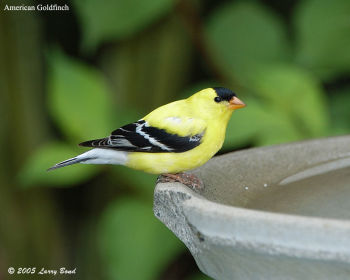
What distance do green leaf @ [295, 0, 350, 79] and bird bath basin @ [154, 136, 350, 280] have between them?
1133 mm

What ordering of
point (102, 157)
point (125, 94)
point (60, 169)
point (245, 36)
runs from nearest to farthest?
point (102, 157) < point (60, 169) < point (245, 36) < point (125, 94)

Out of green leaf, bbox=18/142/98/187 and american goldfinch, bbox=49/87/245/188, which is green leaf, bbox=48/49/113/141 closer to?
green leaf, bbox=18/142/98/187

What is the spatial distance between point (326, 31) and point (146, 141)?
127 cm

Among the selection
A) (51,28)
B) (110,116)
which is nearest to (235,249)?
(110,116)

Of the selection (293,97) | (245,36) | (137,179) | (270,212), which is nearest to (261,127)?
(293,97)

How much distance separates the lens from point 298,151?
1.45 metres

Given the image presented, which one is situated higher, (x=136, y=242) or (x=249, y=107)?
(x=249, y=107)

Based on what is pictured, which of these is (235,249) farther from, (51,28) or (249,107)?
(51,28)

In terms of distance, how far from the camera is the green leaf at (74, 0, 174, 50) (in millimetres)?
2377

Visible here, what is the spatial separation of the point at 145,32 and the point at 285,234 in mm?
1967

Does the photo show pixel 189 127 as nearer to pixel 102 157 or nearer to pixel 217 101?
pixel 217 101

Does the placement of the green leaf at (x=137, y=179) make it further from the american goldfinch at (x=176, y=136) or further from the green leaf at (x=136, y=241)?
the american goldfinch at (x=176, y=136)

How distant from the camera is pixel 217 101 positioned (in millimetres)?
1576

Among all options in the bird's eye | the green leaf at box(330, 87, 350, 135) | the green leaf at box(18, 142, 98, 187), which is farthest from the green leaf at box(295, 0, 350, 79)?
the bird's eye
